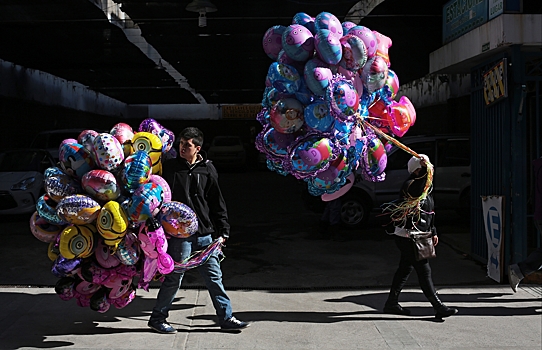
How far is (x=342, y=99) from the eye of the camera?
18.0 ft

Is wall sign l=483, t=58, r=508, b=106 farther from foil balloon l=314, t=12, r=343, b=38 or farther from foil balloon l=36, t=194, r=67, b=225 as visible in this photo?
foil balloon l=36, t=194, r=67, b=225

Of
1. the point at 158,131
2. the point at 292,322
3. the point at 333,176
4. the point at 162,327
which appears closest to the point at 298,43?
the point at 333,176

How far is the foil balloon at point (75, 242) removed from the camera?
561cm

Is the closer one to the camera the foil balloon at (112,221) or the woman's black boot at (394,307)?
the foil balloon at (112,221)

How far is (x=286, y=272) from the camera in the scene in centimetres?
920

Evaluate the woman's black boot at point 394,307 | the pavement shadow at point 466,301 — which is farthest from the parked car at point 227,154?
the woman's black boot at point 394,307

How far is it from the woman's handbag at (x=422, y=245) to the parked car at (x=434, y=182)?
18.5ft

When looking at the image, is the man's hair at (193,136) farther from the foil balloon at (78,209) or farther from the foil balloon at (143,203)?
the foil balloon at (78,209)

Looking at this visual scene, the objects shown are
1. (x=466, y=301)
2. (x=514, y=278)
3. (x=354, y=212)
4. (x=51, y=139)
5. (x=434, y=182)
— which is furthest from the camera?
(x=51, y=139)

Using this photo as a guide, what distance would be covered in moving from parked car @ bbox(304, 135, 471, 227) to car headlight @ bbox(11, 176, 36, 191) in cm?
576

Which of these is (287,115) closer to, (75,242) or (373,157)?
(373,157)

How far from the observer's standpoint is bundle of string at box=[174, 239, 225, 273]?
6.08m

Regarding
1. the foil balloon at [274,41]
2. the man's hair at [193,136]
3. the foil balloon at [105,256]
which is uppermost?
the foil balloon at [274,41]

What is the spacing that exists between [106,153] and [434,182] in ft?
27.8
